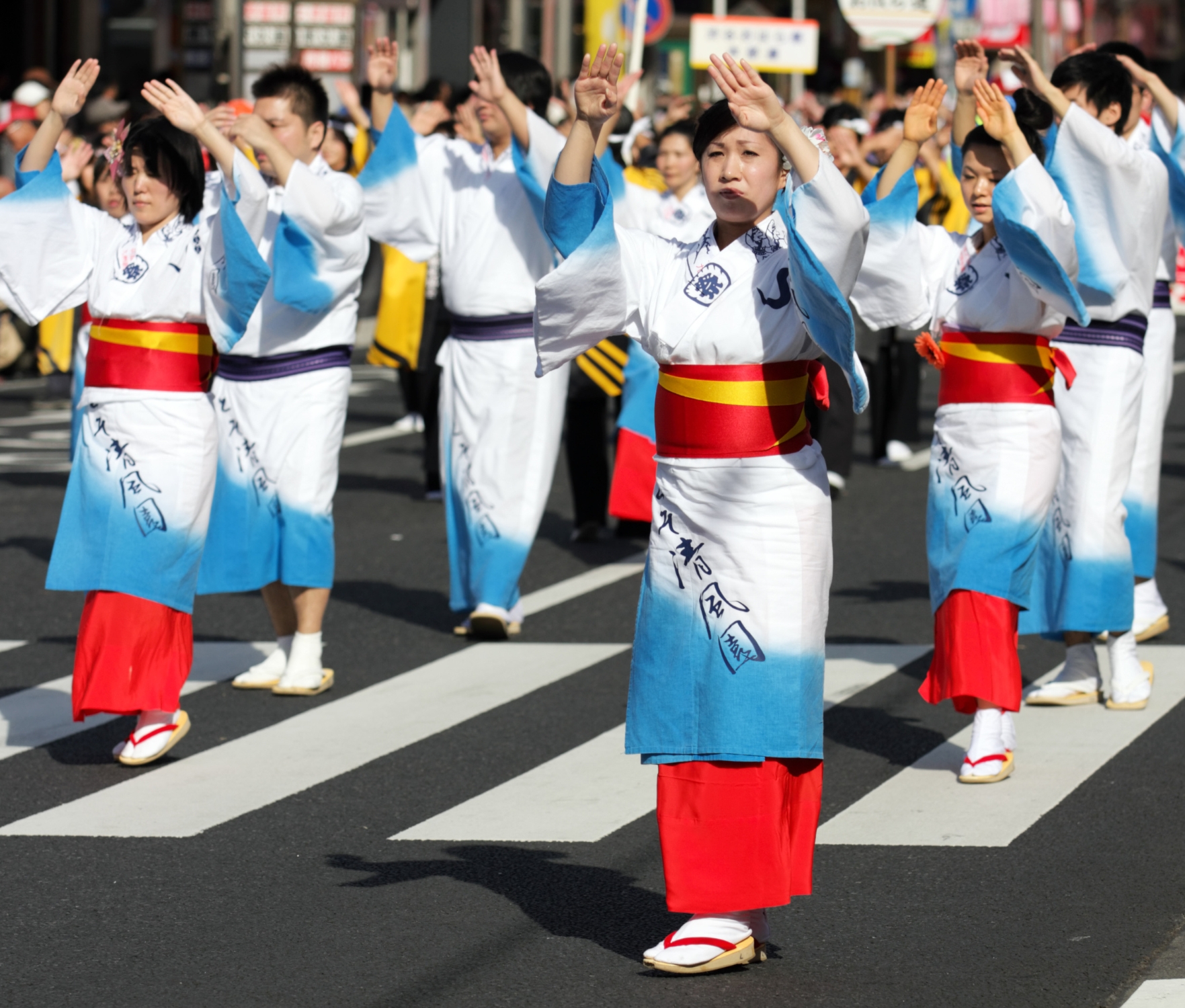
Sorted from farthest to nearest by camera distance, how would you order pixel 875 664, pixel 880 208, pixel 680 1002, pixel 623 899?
pixel 875 664, pixel 880 208, pixel 623 899, pixel 680 1002

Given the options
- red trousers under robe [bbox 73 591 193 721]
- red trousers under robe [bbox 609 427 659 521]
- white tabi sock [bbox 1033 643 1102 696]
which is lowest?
white tabi sock [bbox 1033 643 1102 696]

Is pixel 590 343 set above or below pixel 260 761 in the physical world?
above

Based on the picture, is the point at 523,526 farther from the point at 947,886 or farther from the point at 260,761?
the point at 947,886

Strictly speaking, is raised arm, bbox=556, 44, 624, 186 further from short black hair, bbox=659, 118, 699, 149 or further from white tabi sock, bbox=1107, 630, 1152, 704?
short black hair, bbox=659, 118, 699, 149

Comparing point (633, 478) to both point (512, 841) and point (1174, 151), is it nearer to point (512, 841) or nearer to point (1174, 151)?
point (1174, 151)

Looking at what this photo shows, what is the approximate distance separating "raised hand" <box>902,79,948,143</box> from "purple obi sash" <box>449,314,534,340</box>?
2718 mm

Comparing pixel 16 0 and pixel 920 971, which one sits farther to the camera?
pixel 16 0

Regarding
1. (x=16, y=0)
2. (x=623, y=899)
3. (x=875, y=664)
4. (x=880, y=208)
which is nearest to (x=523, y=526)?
(x=875, y=664)

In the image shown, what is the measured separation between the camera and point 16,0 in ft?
80.6

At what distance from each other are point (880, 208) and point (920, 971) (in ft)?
6.53

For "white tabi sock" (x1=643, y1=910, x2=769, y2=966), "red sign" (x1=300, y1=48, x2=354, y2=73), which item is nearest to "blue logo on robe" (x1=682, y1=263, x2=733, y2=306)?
"white tabi sock" (x1=643, y1=910, x2=769, y2=966)

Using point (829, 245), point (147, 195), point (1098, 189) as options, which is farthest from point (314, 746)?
point (1098, 189)

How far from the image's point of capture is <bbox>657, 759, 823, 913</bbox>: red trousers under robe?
3.81 meters

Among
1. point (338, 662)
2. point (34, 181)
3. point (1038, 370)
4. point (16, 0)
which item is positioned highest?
point (16, 0)
